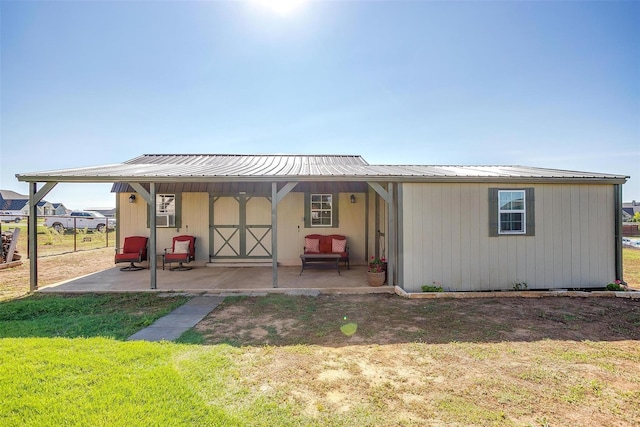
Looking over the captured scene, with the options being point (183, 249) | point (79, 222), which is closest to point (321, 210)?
point (183, 249)

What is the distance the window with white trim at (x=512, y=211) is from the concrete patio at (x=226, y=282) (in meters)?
2.84

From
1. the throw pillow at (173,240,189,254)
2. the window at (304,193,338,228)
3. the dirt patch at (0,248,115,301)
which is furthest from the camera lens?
the window at (304,193,338,228)

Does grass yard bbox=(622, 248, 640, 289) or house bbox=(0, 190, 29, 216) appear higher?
house bbox=(0, 190, 29, 216)

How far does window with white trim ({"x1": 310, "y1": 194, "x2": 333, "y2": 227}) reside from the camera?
351 inches

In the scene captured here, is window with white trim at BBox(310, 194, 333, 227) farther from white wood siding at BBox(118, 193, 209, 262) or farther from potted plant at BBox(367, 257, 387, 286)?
white wood siding at BBox(118, 193, 209, 262)

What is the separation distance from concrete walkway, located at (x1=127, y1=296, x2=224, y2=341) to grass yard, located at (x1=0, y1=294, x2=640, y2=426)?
0.21 meters

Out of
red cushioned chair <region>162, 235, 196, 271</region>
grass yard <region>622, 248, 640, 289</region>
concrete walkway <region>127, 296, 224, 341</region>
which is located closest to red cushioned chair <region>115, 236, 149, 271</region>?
red cushioned chair <region>162, 235, 196, 271</region>

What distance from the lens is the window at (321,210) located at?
8883 millimetres

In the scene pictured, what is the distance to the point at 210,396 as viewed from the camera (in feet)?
7.80

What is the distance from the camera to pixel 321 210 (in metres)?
8.95

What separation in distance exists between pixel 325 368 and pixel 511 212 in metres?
5.40

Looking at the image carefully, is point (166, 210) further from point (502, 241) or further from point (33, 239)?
point (502, 241)

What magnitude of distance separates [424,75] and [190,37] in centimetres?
727

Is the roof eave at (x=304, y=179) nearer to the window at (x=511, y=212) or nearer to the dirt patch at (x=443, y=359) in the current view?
the window at (x=511, y=212)
